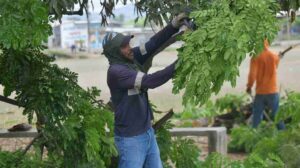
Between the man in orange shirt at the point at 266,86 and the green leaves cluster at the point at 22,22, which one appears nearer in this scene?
the green leaves cluster at the point at 22,22

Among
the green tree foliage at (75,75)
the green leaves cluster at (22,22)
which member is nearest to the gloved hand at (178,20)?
the green tree foliage at (75,75)

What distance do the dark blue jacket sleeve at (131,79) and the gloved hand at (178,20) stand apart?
1.03 ft

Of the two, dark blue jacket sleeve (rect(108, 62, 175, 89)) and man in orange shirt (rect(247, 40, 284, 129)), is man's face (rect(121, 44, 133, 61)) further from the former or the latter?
man in orange shirt (rect(247, 40, 284, 129))

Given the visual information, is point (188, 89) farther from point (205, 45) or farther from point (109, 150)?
point (109, 150)

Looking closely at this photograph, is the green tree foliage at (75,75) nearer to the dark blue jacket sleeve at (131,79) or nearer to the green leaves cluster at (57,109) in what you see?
the green leaves cluster at (57,109)

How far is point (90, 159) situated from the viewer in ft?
13.3

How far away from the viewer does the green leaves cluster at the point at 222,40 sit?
3174 millimetres

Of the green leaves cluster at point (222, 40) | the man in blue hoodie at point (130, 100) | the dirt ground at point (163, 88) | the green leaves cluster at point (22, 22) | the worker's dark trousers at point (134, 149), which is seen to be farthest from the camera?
the dirt ground at point (163, 88)

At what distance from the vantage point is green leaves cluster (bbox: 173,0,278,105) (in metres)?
3.17

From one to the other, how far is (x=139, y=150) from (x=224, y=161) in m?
1.10

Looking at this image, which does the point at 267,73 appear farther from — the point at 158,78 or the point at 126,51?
the point at 158,78

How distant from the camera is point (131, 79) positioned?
4203 mm

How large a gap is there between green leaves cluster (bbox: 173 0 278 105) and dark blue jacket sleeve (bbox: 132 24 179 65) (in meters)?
0.91

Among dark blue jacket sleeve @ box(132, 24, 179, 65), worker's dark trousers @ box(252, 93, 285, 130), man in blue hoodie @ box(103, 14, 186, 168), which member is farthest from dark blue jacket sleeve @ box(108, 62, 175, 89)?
worker's dark trousers @ box(252, 93, 285, 130)
